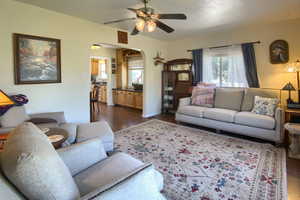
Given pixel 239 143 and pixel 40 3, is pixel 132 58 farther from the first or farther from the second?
pixel 239 143

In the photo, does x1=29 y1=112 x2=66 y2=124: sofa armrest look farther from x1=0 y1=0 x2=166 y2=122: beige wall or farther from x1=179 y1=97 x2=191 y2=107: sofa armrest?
x1=179 y1=97 x2=191 y2=107: sofa armrest

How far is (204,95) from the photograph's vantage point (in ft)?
14.8

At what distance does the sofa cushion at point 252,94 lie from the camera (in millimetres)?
3805

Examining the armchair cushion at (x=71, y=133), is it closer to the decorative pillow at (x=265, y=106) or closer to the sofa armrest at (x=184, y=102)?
the sofa armrest at (x=184, y=102)

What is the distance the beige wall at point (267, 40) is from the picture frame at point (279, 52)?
7 centimetres

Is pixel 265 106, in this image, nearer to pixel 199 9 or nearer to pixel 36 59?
pixel 199 9

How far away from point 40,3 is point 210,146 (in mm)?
3886

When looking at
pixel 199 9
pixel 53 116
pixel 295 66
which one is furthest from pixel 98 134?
pixel 295 66

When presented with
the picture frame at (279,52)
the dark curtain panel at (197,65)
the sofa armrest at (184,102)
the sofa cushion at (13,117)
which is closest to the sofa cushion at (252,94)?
the picture frame at (279,52)

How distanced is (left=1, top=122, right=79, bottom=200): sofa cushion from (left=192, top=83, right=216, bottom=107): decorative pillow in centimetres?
394

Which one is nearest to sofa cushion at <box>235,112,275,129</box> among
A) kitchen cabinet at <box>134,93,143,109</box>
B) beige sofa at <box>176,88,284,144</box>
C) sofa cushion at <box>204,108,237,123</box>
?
beige sofa at <box>176,88,284,144</box>

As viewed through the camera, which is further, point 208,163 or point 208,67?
point 208,67

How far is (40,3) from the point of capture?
9.57 ft

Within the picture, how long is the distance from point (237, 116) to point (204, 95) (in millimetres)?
1102
